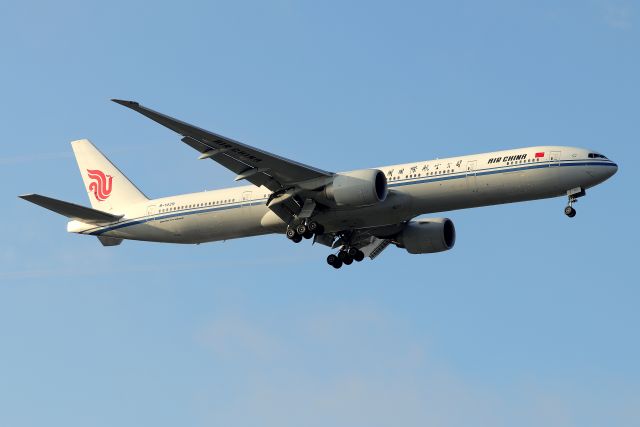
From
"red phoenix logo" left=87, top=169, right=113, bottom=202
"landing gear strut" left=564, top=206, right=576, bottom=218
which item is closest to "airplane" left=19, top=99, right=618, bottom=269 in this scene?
"landing gear strut" left=564, top=206, right=576, bottom=218

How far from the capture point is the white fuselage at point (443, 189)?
49281 millimetres

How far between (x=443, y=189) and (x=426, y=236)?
7129 mm

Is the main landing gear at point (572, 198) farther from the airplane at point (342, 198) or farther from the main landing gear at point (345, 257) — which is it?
the main landing gear at point (345, 257)

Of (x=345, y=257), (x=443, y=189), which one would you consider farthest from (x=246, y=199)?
(x=443, y=189)

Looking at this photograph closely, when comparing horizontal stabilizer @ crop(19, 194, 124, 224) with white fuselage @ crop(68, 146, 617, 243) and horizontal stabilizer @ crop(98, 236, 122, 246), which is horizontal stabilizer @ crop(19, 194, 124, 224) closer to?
horizontal stabilizer @ crop(98, 236, 122, 246)

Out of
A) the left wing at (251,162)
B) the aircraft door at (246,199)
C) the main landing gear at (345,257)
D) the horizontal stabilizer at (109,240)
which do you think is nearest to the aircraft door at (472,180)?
the left wing at (251,162)

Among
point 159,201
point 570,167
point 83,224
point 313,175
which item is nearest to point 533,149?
point 570,167

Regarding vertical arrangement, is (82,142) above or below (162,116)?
above

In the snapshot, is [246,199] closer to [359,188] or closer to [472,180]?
[359,188]

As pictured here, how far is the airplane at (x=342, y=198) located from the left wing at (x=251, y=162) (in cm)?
4

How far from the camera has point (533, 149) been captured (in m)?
49.9

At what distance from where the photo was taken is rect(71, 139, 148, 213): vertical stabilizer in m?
58.7

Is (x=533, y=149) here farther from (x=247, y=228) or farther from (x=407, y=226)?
(x=247, y=228)

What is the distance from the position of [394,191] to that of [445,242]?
7.19 m
